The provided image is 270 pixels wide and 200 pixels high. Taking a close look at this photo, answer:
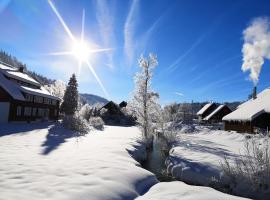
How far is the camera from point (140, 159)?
62.0 ft

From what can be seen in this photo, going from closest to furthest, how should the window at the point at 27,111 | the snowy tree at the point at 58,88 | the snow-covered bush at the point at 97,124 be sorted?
1. the window at the point at 27,111
2. the snow-covered bush at the point at 97,124
3. the snowy tree at the point at 58,88

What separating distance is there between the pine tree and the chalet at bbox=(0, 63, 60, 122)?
129 inches

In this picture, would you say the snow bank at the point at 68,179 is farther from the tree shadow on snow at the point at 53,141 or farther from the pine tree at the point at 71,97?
the pine tree at the point at 71,97

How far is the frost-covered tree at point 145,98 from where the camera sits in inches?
1125

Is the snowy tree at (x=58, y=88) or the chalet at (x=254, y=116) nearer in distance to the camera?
the chalet at (x=254, y=116)

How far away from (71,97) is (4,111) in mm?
21785

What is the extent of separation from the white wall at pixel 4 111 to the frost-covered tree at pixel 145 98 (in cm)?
1596

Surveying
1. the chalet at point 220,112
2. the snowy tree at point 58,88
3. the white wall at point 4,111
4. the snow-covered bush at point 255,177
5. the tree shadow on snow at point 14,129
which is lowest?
the snow-covered bush at point 255,177

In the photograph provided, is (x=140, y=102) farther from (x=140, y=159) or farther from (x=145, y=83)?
(x=140, y=159)

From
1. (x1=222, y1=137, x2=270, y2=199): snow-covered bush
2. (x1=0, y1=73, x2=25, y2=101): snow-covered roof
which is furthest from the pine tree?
(x1=222, y1=137, x2=270, y2=199): snow-covered bush

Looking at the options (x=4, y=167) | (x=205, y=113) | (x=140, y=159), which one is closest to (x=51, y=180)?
(x=4, y=167)

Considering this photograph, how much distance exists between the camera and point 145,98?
95.7 ft

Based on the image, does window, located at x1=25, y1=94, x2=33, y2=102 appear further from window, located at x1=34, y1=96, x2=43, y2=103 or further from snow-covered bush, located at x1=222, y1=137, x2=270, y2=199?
snow-covered bush, located at x1=222, y1=137, x2=270, y2=199

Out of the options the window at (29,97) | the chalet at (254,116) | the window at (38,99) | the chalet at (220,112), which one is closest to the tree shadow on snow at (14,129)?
the window at (29,97)
